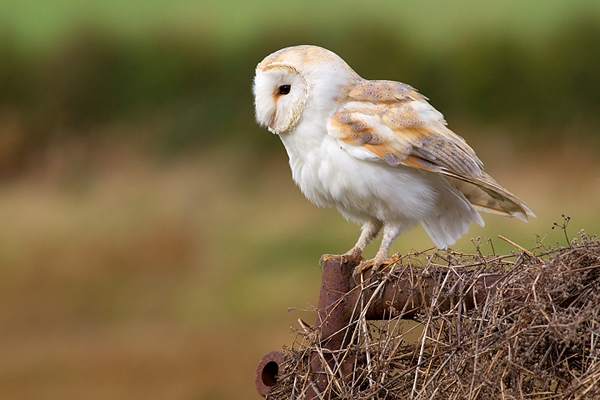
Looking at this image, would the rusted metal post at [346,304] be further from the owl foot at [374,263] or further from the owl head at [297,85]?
the owl head at [297,85]

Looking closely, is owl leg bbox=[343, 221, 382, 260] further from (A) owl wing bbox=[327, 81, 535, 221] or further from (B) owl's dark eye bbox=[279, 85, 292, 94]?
(B) owl's dark eye bbox=[279, 85, 292, 94]

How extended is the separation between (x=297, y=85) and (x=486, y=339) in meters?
0.89

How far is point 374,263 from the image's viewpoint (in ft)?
5.74

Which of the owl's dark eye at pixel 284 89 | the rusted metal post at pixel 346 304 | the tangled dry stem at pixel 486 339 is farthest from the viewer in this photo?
the owl's dark eye at pixel 284 89

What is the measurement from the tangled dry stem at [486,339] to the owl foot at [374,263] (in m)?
0.09

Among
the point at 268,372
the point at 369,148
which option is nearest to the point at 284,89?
the point at 369,148

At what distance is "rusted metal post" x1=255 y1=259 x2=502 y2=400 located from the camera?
1540 millimetres

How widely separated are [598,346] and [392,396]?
433mm

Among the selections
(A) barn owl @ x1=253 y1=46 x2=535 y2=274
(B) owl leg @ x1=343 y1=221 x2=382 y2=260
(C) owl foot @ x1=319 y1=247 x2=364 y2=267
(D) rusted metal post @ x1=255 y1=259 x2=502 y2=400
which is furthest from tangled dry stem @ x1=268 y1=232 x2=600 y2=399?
(B) owl leg @ x1=343 y1=221 x2=382 y2=260

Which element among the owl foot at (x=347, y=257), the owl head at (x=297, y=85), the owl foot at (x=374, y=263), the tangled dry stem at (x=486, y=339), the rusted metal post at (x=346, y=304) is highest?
the owl head at (x=297, y=85)

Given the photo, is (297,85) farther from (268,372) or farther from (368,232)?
(268,372)

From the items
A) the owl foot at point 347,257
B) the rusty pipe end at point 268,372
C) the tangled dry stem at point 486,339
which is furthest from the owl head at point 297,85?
the rusty pipe end at point 268,372

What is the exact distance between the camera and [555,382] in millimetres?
1317

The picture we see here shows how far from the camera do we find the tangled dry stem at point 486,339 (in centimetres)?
130
